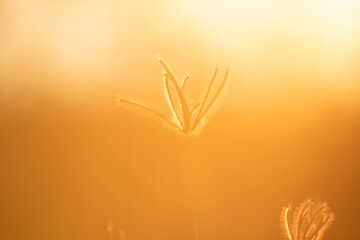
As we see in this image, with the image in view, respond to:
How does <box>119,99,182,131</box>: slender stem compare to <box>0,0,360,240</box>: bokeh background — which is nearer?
<box>119,99,182,131</box>: slender stem

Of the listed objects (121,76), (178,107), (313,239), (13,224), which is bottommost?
(13,224)

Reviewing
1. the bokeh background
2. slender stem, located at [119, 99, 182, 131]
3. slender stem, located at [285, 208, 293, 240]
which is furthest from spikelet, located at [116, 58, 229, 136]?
the bokeh background

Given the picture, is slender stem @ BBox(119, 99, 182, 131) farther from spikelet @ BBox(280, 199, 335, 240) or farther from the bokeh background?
the bokeh background

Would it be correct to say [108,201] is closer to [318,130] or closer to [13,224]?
[13,224]

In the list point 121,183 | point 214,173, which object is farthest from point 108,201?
point 214,173

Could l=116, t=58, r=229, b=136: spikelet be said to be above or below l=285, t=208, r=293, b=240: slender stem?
above

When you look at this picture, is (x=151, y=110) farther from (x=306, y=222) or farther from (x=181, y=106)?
(x=306, y=222)
